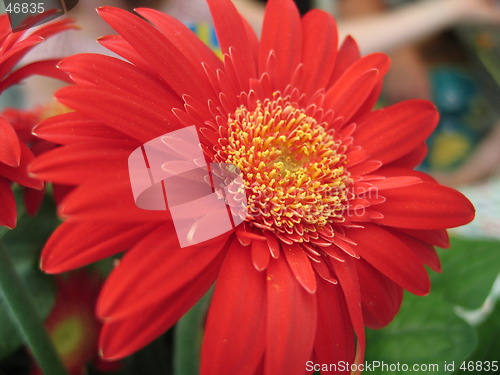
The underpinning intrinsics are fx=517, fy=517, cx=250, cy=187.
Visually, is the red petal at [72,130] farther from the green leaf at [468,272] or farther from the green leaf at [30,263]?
the green leaf at [468,272]

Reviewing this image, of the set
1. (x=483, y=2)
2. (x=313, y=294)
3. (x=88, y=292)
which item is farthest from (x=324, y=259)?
(x=483, y=2)

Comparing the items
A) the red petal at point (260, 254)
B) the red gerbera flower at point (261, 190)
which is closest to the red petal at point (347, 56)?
the red gerbera flower at point (261, 190)

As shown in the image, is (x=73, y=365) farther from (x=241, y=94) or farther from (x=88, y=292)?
(x=241, y=94)

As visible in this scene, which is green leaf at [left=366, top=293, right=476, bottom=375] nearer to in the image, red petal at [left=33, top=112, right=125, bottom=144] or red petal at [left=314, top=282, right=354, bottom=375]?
red petal at [left=314, top=282, right=354, bottom=375]

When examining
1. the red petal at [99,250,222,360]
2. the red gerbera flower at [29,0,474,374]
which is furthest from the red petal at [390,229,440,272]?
the red petal at [99,250,222,360]

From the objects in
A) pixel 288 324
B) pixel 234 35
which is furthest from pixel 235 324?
pixel 234 35

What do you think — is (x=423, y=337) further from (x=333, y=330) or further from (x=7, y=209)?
(x=7, y=209)
